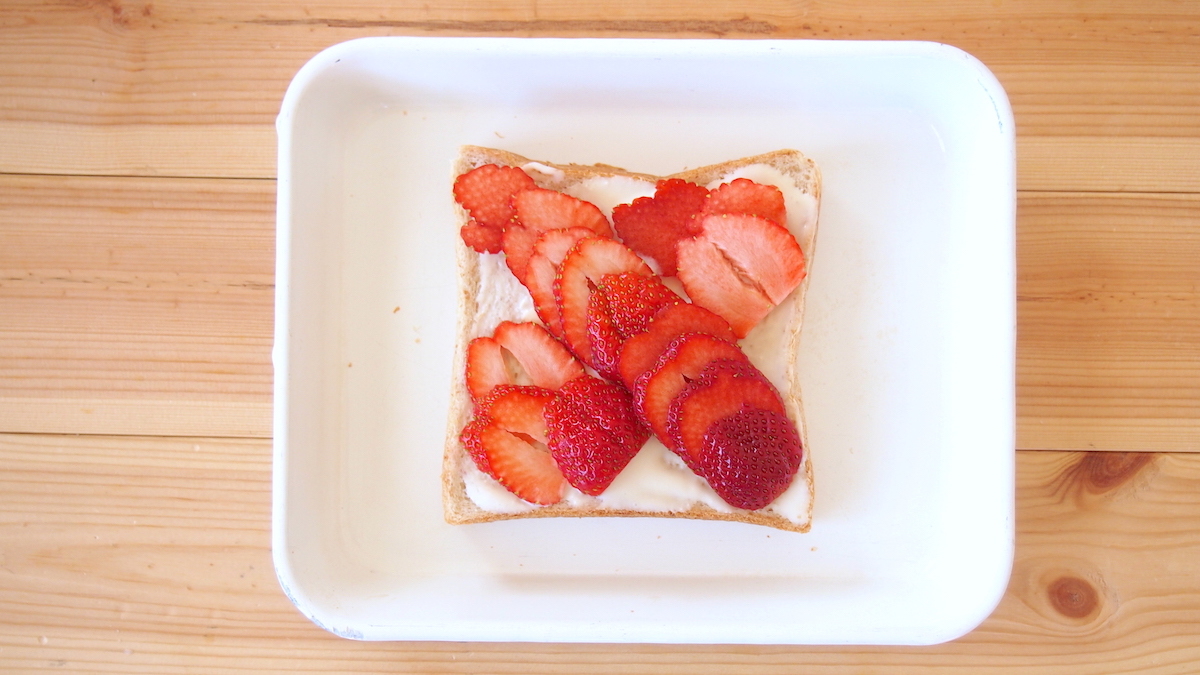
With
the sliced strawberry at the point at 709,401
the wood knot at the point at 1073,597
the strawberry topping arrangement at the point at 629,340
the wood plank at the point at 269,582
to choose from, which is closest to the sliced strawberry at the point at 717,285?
the strawberry topping arrangement at the point at 629,340

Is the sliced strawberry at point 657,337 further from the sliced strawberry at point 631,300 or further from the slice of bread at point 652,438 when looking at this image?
the slice of bread at point 652,438

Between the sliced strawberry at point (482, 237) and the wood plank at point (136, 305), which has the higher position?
the sliced strawberry at point (482, 237)

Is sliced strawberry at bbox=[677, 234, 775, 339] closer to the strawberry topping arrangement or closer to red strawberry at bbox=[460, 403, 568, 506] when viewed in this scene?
the strawberry topping arrangement

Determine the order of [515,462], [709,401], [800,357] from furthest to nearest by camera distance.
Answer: [800,357] < [515,462] < [709,401]

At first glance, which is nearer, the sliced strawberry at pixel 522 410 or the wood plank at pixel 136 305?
the sliced strawberry at pixel 522 410

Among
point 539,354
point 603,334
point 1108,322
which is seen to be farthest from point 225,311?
point 1108,322

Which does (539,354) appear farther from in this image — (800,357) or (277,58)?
(277,58)
